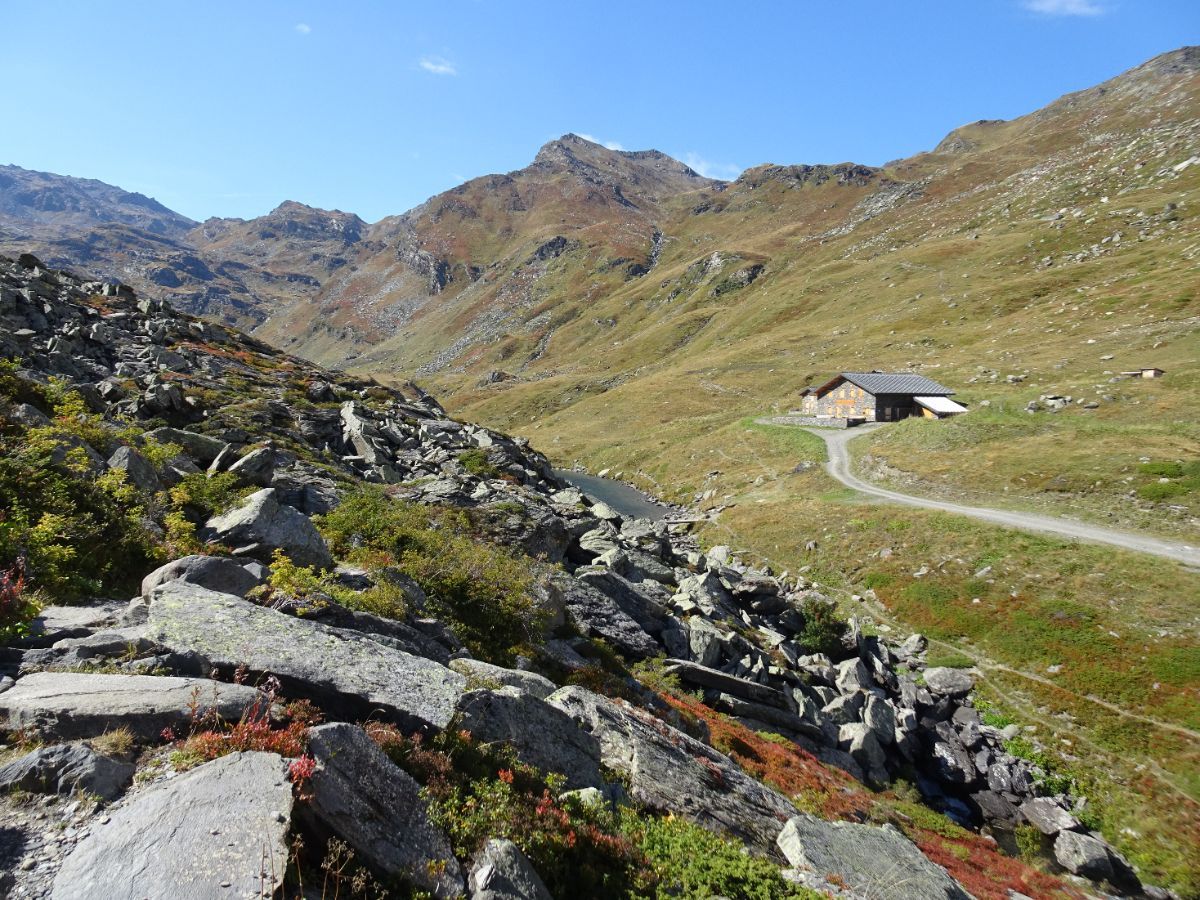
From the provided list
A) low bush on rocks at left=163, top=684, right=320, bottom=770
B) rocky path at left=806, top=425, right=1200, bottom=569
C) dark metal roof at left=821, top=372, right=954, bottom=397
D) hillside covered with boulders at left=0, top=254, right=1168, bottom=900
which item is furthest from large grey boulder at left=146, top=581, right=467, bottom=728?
dark metal roof at left=821, top=372, right=954, bottom=397

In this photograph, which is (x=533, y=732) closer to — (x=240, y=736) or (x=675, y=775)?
(x=675, y=775)

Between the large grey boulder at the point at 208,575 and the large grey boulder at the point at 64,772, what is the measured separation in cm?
485

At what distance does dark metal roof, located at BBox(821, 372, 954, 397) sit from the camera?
8031cm

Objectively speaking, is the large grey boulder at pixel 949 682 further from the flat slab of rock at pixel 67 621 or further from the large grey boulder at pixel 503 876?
the flat slab of rock at pixel 67 621

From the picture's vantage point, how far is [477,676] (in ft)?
35.3

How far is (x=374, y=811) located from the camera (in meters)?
6.32

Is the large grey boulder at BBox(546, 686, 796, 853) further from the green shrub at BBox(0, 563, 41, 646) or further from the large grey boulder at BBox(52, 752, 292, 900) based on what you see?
the green shrub at BBox(0, 563, 41, 646)

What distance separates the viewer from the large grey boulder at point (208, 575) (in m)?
10.1

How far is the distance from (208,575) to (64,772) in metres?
5.47

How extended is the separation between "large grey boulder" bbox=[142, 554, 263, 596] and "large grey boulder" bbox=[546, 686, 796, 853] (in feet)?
21.8

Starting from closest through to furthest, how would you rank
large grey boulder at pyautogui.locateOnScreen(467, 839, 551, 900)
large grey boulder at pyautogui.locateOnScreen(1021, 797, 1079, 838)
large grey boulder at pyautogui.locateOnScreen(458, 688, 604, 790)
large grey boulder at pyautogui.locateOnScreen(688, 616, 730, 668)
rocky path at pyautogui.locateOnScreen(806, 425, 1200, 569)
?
large grey boulder at pyautogui.locateOnScreen(467, 839, 551, 900) < large grey boulder at pyautogui.locateOnScreen(458, 688, 604, 790) < large grey boulder at pyautogui.locateOnScreen(1021, 797, 1079, 838) < large grey boulder at pyautogui.locateOnScreen(688, 616, 730, 668) < rocky path at pyautogui.locateOnScreen(806, 425, 1200, 569)

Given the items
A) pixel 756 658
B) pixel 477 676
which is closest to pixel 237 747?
pixel 477 676

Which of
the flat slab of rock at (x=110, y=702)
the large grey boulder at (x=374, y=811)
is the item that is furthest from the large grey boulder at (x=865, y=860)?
the flat slab of rock at (x=110, y=702)

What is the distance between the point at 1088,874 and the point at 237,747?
2829 centimetres
